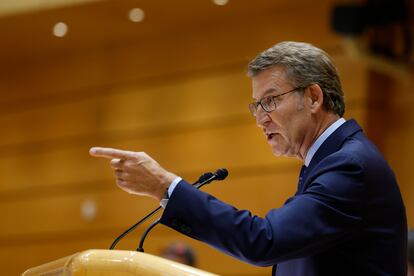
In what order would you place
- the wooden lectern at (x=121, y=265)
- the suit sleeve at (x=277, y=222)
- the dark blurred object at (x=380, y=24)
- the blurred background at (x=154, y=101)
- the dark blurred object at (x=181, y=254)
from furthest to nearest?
the blurred background at (x=154, y=101) → the dark blurred object at (x=380, y=24) → the dark blurred object at (x=181, y=254) → the suit sleeve at (x=277, y=222) → the wooden lectern at (x=121, y=265)

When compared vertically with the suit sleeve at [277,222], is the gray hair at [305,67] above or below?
above

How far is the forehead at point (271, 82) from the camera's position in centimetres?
203

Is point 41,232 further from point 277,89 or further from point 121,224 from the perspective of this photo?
point 277,89

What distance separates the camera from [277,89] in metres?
2.03

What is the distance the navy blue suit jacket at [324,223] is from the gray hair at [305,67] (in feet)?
0.65

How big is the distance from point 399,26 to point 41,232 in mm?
3185

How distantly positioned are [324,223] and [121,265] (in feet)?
1.40

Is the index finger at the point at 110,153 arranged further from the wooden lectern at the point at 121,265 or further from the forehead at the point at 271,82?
the forehead at the point at 271,82

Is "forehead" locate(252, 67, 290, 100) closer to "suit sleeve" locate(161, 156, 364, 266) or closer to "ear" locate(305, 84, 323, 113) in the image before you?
"ear" locate(305, 84, 323, 113)

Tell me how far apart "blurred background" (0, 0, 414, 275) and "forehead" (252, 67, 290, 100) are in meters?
3.07

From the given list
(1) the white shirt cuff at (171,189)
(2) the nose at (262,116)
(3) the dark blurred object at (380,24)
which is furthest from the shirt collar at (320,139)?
(3) the dark blurred object at (380,24)

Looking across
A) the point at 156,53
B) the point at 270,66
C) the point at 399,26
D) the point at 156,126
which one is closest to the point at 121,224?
the point at 156,126

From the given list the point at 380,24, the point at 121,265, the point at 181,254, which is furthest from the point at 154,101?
the point at 121,265

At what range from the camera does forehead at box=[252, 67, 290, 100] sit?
2.03 meters
